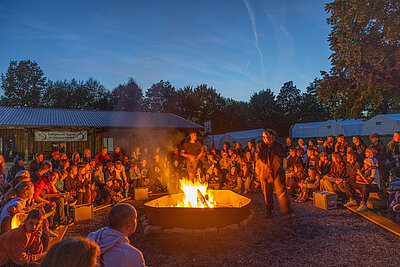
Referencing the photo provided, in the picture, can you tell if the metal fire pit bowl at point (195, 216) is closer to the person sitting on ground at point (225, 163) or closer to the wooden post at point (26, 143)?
the person sitting on ground at point (225, 163)

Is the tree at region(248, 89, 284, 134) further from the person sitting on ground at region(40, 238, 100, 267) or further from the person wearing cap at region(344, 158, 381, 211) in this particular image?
the person sitting on ground at region(40, 238, 100, 267)

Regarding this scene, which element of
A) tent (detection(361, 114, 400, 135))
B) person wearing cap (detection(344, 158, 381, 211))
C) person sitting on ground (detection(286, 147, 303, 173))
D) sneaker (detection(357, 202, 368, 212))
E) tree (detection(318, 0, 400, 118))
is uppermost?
tree (detection(318, 0, 400, 118))

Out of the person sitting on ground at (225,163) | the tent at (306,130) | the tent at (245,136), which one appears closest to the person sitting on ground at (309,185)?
the person sitting on ground at (225,163)

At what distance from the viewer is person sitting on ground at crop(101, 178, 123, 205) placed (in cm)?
805

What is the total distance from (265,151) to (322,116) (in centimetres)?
5507

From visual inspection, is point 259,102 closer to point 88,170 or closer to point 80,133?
point 80,133

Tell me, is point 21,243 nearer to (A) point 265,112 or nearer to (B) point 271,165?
(B) point 271,165

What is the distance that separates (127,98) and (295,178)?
1793 inches

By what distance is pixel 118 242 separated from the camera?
212 cm

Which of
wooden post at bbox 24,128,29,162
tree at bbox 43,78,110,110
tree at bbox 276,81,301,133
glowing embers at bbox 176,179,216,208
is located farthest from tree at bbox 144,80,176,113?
glowing embers at bbox 176,179,216,208

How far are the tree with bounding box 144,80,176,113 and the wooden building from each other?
82.8 ft

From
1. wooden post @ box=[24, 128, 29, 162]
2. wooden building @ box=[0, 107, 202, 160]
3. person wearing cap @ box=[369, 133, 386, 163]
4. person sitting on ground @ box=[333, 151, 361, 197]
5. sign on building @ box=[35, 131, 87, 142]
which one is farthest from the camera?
wooden building @ box=[0, 107, 202, 160]

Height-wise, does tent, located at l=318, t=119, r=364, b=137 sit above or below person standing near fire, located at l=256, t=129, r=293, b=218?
above

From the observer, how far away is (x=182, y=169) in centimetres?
1072
